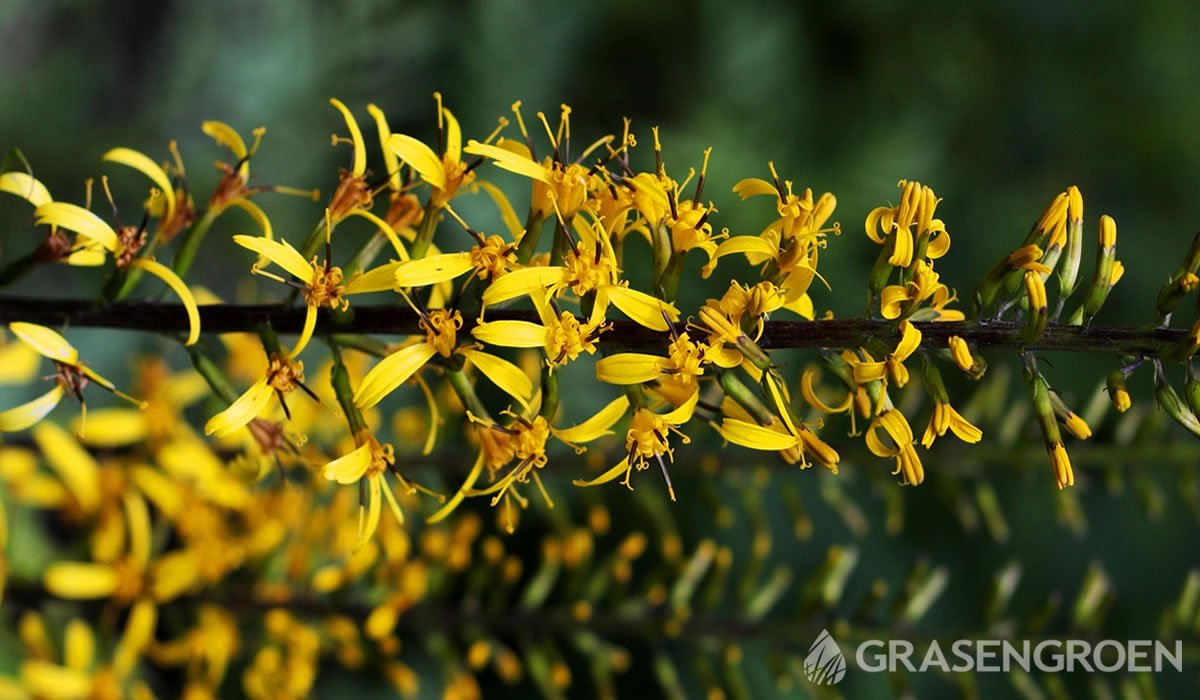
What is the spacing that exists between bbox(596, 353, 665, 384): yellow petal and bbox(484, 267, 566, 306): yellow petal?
162mm

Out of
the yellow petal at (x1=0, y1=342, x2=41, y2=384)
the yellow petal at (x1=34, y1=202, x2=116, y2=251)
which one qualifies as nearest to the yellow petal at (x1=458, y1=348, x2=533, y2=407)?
the yellow petal at (x1=34, y1=202, x2=116, y2=251)

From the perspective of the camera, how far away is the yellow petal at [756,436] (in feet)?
6.14

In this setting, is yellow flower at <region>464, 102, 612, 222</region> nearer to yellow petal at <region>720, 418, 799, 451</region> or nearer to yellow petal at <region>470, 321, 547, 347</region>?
yellow petal at <region>470, 321, 547, 347</region>

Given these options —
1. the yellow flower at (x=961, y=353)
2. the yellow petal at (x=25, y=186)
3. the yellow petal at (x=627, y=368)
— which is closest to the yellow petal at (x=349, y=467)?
the yellow petal at (x=627, y=368)

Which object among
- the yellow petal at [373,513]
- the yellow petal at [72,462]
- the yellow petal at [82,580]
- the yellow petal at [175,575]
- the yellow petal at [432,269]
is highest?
the yellow petal at [432,269]

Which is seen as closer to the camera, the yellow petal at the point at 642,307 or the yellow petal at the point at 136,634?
the yellow petal at the point at 642,307

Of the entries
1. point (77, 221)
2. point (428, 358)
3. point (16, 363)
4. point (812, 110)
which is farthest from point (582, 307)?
point (812, 110)

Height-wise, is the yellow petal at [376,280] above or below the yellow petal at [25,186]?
above

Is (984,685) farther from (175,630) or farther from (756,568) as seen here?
(175,630)

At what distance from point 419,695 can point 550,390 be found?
9.85 ft

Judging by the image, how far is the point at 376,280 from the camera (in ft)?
6.41

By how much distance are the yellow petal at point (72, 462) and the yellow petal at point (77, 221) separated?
1.62 metres

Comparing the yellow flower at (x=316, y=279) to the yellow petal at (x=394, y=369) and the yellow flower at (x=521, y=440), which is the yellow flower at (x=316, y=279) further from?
the yellow flower at (x=521, y=440)

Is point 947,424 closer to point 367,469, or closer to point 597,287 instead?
point 597,287
